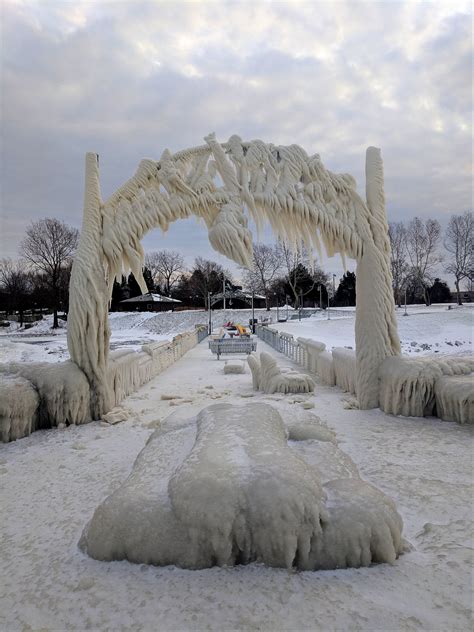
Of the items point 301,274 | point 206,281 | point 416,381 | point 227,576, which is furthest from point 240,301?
point 227,576

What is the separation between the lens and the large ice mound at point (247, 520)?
2.25 m

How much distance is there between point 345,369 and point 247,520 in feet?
18.8

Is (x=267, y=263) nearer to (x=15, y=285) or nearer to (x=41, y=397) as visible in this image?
(x=15, y=285)

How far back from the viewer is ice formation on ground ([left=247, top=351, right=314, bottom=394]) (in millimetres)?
7406

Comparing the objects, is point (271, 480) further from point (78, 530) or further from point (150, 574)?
point (78, 530)

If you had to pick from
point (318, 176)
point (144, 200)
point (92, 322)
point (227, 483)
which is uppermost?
point (318, 176)

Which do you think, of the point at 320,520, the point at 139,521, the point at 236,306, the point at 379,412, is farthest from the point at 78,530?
the point at 236,306

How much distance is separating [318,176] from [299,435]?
13.9 ft

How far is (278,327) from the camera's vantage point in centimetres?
2731

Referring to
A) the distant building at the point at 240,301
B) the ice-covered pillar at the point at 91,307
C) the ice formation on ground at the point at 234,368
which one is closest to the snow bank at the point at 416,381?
the ice-covered pillar at the point at 91,307

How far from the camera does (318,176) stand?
619cm

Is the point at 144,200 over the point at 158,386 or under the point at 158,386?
over

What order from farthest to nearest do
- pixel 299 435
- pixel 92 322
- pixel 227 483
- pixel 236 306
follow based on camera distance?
pixel 236 306, pixel 92 322, pixel 299 435, pixel 227 483

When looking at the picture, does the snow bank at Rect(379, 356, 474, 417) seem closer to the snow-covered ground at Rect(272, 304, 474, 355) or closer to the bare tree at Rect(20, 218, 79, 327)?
the snow-covered ground at Rect(272, 304, 474, 355)
